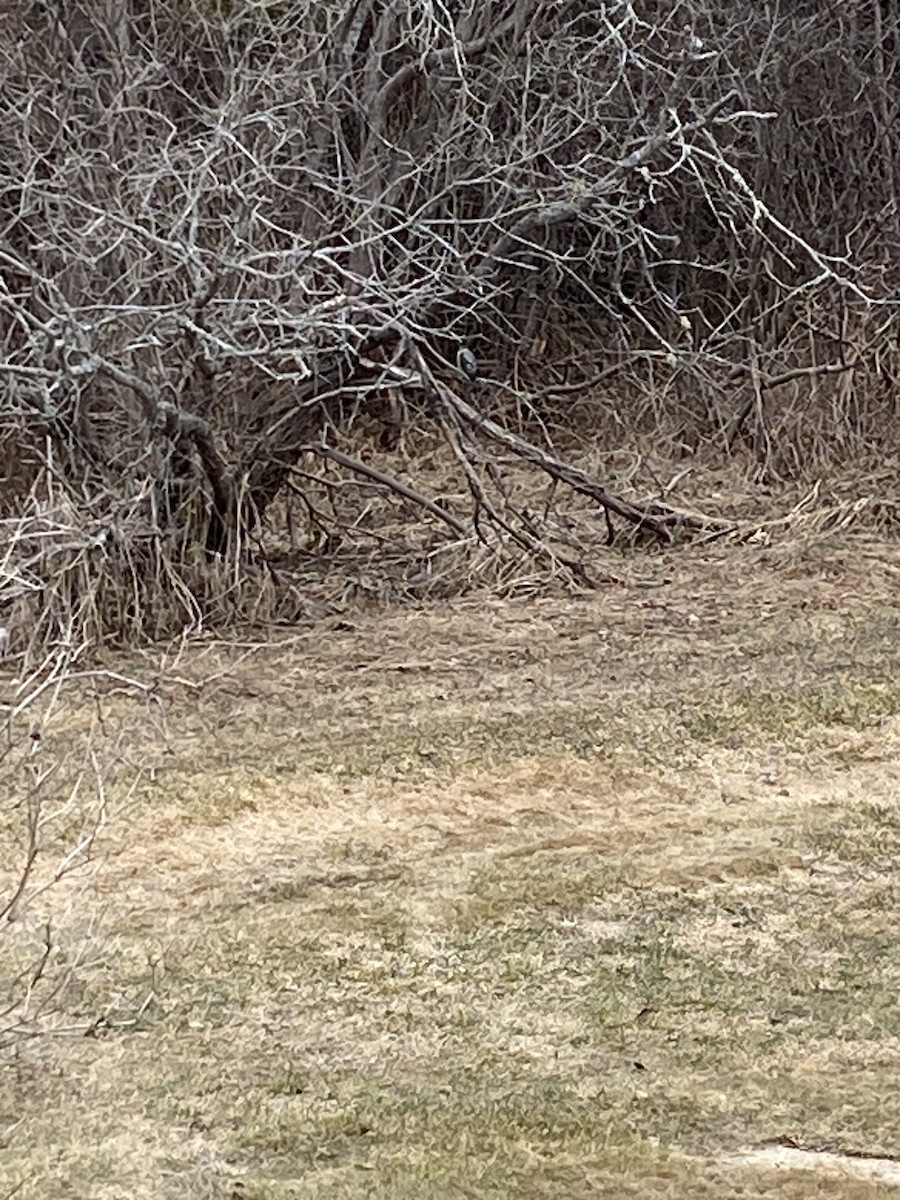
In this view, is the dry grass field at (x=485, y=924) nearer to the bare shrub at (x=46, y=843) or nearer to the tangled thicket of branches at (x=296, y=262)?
the bare shrub at (x=46, y=843)

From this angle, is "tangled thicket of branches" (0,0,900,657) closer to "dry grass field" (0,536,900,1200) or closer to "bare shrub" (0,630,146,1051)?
"bare shrub" (0,630,146,1051)

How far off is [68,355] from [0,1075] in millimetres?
3321

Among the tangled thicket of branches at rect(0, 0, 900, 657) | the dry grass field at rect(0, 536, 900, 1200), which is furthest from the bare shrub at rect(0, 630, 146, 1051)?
the tangled thicket of branches at rect(0, 0, 900, 657)

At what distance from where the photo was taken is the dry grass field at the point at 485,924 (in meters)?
3.34

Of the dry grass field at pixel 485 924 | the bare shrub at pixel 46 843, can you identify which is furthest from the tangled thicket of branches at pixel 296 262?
the dry grass field at pixel 485 924

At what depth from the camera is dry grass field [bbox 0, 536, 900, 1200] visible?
3.34 metres

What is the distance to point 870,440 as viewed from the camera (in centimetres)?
945

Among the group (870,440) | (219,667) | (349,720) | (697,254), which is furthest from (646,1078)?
(697,254)

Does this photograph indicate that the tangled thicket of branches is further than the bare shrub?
Yes

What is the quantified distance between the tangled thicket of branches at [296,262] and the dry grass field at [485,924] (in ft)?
2.32

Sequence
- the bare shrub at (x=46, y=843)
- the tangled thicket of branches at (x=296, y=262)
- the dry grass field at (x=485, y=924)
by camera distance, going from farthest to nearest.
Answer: the tangled thicket of branches at (x=296, y=262), the bare shrub at (x=46, y=843), the dry grass field at (x=485, y=924)

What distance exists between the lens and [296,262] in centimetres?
631

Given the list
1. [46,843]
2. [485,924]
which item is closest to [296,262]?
[46,843]

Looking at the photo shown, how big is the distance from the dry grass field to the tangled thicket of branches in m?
0.71
